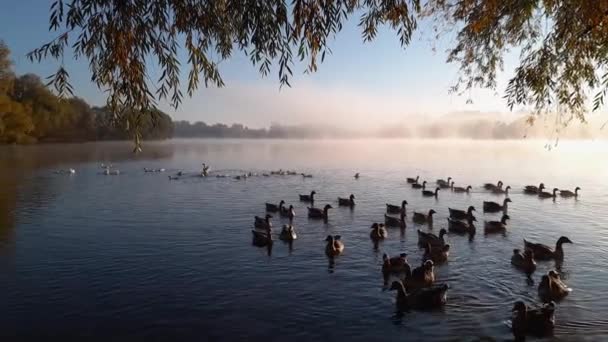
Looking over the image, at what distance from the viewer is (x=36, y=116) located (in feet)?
344

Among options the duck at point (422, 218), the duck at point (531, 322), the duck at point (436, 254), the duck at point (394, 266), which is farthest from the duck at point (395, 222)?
the duck at point (531, 322)

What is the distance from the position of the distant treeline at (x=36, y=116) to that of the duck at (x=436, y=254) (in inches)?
1658

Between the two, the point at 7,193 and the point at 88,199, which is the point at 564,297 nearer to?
the point at 88,199

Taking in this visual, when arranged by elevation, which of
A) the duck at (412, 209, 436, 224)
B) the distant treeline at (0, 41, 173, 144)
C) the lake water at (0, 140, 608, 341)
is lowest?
the lake water at (0, 140, 608, 341)

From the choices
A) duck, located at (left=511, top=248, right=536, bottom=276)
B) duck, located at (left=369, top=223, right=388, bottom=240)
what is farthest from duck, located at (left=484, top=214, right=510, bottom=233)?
duck, located at (left=511, top=248, right=536, bottom=276)

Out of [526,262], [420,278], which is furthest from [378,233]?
[526,262]

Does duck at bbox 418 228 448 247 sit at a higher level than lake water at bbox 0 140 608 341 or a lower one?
higher

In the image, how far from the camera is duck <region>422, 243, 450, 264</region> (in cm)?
1818

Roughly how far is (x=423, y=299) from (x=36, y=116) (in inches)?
4389

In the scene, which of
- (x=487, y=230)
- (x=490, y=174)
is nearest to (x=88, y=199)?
(x=487, y=230)

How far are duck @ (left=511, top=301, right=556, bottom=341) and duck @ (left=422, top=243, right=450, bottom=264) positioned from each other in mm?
5872

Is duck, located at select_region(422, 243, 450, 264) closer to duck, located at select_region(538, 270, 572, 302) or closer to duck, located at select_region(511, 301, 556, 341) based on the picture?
duck, located at select_region(538, 270, 572, 302)

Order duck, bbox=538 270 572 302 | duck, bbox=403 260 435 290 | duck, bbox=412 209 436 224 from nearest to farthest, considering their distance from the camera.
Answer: duck, bbox=538 270 572 302
duck, bbox=403 260 435 290
duck, bbox=412 209 436 224

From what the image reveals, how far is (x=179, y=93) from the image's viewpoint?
8.77 metres
